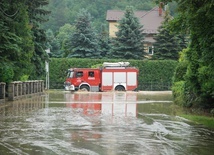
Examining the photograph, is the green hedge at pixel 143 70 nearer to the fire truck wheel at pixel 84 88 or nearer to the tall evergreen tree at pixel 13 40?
the fire truck wheel at pixel 84 88

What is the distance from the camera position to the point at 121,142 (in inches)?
450

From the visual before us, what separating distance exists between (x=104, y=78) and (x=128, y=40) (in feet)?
38.7

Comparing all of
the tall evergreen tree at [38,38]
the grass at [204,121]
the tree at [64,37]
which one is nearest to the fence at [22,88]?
the tall evergreen tree at [38,38]

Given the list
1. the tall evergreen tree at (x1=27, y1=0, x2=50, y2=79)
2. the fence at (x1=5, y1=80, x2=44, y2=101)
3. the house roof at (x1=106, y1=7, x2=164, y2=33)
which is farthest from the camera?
the house roof at (x1=106, y1=7, x2=164, y2=33)

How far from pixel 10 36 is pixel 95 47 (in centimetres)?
3280

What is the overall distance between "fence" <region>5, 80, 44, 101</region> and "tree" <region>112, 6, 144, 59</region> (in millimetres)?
20166

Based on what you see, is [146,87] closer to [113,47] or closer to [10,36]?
[113,47]

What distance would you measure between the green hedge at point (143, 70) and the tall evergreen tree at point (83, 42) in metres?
6.08

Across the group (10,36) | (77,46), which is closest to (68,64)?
(77,46)

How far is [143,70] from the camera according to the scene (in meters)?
53.3

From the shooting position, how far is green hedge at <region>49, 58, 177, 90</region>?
52188 mm

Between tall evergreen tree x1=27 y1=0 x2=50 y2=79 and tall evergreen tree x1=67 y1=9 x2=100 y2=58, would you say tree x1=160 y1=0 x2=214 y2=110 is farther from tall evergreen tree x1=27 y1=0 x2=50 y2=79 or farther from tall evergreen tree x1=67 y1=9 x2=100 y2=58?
tall evergreen tree x1=67 y1=9 x2=100 y2=58

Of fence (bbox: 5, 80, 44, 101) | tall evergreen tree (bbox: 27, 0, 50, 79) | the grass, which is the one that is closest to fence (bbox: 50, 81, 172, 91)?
tall evergreen tree (bbox: 27, 0, 50, 79)

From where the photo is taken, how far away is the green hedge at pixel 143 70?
5219 centimetres
